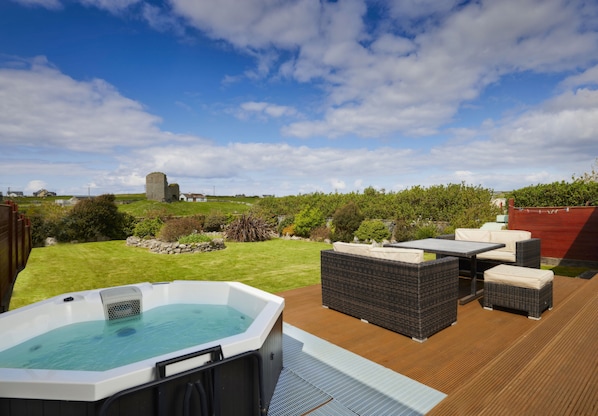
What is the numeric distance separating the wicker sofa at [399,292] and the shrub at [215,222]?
1268 centimetres

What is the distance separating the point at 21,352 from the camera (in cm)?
292

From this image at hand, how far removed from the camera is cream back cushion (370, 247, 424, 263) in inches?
137

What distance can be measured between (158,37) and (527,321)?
1063 centimetres

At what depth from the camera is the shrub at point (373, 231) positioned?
1190cm

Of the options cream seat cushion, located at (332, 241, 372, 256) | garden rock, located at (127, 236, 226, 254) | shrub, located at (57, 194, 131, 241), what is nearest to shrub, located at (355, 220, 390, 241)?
garden rock, located at (127, 236, 226, 254)

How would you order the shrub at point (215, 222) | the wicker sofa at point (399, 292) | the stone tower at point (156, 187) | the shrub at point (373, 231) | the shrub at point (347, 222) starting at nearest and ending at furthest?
the wicker sofa at point (399, 292) → the shrub at point (373, 231) → the shrub at point (347, 222) → the shrub at point (215, 222) → the stone tower at point (156, 187)

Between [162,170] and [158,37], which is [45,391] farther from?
[162,170]

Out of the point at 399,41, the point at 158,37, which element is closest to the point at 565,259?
the point at 399,41

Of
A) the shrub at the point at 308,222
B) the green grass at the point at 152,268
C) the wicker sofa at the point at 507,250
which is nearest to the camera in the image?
the wicker sofa at the point at 507,250

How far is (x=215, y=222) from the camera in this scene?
52.7 feet

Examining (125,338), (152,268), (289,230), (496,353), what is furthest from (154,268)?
(496,353)

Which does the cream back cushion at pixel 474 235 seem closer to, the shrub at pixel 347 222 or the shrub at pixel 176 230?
the shrub at pixel 347 222

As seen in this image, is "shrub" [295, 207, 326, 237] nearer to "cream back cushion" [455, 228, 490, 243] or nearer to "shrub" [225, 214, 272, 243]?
"shrub" [225, 214, 272, 243]

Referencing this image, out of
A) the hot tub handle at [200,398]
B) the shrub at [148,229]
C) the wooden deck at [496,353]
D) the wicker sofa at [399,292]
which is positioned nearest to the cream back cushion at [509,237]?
the wooden deck at [496,353]
